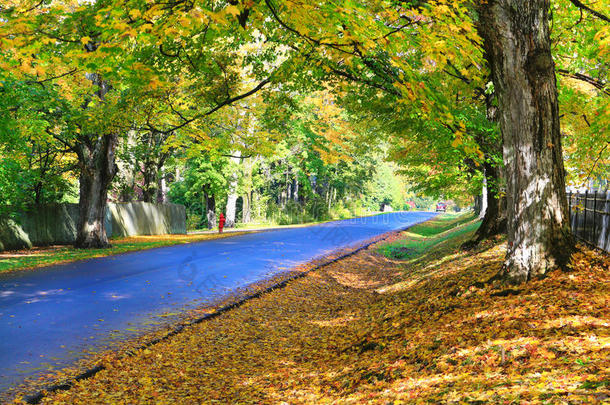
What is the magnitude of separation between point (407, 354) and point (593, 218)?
6.02 metres

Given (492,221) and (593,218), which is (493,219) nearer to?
(492,221)

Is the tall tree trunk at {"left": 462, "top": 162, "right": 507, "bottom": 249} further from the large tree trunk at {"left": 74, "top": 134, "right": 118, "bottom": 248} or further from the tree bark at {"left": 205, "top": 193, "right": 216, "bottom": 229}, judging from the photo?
the tree bark at {"left": 205, "top": 193, "right": 216, "bottom": 229}

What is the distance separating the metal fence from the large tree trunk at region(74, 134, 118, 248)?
16808mm

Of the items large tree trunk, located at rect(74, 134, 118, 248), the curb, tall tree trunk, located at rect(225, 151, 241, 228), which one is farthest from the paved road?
tall tree trunk, located at rect(225, 151, 241, 228)

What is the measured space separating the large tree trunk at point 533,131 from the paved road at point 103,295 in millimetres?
6107

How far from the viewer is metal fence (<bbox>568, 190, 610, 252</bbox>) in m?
7.96

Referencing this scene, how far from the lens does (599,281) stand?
564 cm

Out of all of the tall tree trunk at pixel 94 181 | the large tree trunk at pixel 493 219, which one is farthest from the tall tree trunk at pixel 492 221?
the tall tree trunk at pixel 94 181

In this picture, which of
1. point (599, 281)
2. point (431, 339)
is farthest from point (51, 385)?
point (599, 281)

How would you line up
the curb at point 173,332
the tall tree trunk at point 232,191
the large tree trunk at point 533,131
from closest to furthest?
the curb at point 173,332, the large tree trunk at point 533,131, the tall tree trunk at point 232,191

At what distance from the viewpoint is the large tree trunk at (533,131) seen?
6117 millimetres

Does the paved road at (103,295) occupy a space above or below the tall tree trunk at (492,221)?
below

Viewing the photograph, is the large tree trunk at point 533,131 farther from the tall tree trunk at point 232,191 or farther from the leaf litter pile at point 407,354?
the tall tree trunk at point 232,191

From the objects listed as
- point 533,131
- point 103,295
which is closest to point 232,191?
point 103,295
